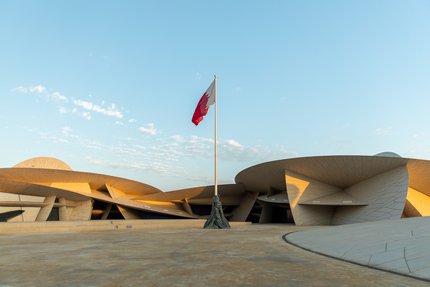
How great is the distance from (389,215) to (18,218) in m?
40.6

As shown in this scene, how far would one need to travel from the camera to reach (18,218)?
118ft

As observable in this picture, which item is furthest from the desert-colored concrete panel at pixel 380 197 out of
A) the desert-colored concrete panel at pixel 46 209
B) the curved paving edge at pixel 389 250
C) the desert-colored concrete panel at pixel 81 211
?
the desert-colored concrete panel at pixel 46 209

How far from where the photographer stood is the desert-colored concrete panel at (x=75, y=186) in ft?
137

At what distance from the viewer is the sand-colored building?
107ft

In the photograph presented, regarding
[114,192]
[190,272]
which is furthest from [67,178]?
[190,272]

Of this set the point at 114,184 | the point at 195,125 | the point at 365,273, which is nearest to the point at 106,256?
the point at 365,273

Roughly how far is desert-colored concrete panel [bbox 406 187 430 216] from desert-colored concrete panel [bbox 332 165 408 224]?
4751mm

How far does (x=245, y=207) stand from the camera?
5878 cm

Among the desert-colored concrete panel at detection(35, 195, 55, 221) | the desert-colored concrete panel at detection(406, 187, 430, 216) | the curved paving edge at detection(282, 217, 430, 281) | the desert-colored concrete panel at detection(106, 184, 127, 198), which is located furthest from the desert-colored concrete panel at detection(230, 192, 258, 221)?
the curved paving edge at detection(282, 217, 430, 281)

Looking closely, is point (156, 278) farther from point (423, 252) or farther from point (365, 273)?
point (423, 252)

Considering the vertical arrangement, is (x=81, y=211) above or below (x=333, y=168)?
below

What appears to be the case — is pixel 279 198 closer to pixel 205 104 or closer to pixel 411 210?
pixel 411 210

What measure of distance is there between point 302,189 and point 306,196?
940 millimetres

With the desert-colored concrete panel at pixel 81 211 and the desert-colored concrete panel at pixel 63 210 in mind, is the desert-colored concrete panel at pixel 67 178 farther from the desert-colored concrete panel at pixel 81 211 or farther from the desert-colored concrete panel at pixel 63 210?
the desert-colored concrete panel at pixel 81 211
